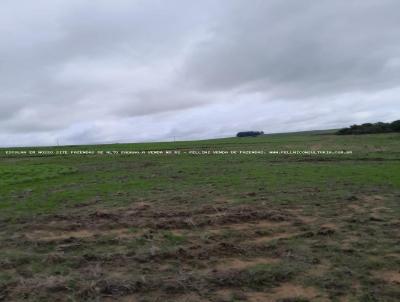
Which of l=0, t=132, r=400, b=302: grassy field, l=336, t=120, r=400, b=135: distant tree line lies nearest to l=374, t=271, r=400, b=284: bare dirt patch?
l=0, t=132, r=400, b=302: grassy field

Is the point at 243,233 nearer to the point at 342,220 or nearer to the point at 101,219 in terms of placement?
the point at 342,220

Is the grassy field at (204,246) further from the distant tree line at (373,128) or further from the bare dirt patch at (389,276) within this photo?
the distant tree line at (373,128)

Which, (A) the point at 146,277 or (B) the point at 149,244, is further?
(B) the point at 149,244

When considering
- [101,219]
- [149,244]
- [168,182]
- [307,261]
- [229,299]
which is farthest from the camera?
[168,182]

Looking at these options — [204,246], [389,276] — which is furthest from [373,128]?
[389,276]

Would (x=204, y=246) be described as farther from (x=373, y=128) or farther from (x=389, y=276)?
(x=373, y=128)

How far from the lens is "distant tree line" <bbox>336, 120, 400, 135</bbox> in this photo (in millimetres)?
79000

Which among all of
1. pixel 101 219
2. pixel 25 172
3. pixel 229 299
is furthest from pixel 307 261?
pixel 25 172

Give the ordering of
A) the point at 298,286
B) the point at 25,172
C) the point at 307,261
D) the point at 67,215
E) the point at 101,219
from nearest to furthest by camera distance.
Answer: the point at 298,286 → the point at 307,261 → the point at 101,219 → the point at 67,215 → the point at 25,172

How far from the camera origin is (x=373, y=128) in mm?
84125

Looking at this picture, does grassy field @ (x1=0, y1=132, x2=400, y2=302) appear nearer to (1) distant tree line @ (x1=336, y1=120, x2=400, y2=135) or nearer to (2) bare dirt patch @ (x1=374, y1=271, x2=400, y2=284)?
(2) bare dirt patch @ (x1=374, y1=271, x2=400, y2=284)

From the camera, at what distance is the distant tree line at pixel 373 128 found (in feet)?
259

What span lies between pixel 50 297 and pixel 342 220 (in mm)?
7085

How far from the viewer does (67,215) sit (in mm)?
11367
